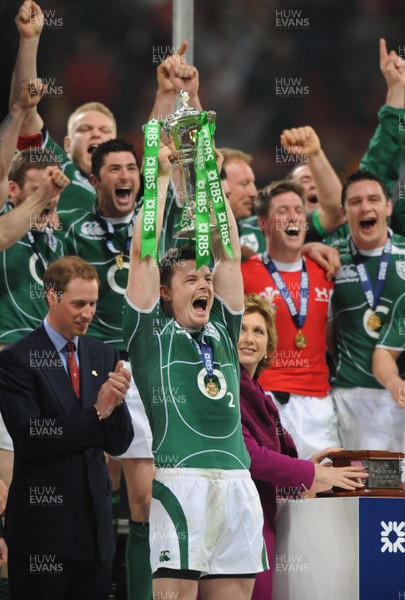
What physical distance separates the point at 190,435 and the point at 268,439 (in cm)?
59

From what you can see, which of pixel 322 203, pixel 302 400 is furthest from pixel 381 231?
pixel 302 400

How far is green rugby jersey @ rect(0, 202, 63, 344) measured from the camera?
17.3ft

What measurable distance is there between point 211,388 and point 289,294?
1.93 metres

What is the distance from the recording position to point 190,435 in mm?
3863

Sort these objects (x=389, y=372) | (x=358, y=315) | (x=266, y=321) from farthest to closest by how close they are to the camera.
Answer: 1. (x=358, y=315)
2. (x=389, y=372)
3. (x=266, y=321)

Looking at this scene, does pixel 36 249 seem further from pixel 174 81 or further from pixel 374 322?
pixel 374 322

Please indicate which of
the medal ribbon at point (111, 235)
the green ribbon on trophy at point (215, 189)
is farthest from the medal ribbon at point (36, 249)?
the green ribbon on trophy at point (215, 189)

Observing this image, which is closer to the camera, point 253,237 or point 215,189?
point 215,189

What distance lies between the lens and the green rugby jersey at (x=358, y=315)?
587cm

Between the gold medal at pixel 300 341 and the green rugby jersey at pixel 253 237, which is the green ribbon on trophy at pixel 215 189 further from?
the green rugby jersey at pixel 253 237

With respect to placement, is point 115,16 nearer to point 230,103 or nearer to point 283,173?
point 230,103

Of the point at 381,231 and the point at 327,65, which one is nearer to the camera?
the point at 381,231

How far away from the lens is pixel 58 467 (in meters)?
4.22

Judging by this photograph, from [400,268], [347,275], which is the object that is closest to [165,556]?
[347,275]
